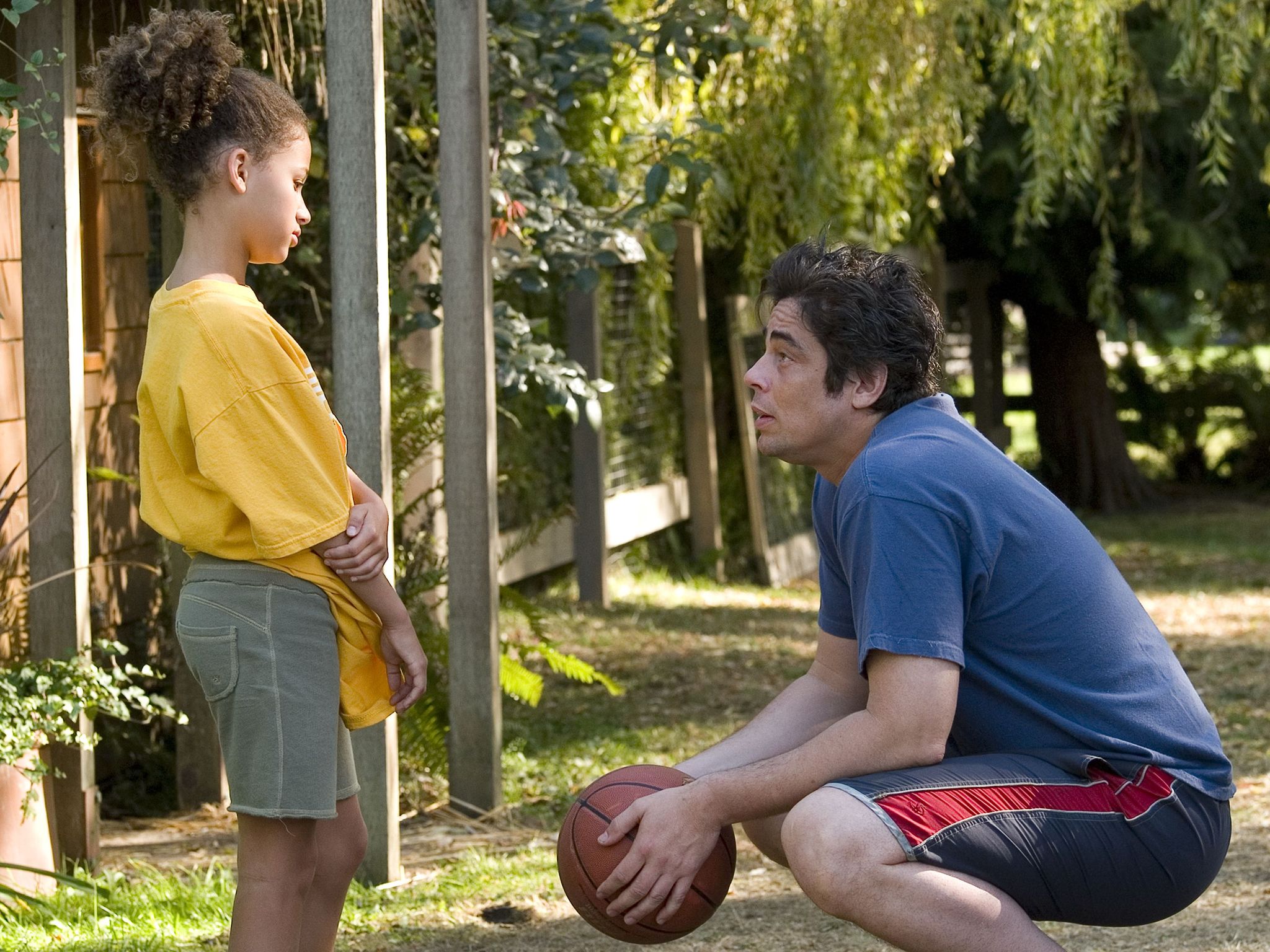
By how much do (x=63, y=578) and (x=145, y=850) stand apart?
1.07 m

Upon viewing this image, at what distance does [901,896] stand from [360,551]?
3.69 ft

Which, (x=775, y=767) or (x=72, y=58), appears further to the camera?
(x=72, y=58)

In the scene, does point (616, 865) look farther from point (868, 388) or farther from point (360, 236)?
point (360, 236)

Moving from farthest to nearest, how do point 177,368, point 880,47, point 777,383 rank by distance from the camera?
1. point 880,47
2. point 777,383
3. point 177,368

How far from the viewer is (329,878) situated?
2.95 m

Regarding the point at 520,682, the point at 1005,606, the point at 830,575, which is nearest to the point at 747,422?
the point at 520,682

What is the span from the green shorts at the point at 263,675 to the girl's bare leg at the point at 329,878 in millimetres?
224

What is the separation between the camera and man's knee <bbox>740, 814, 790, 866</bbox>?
9.87 feet

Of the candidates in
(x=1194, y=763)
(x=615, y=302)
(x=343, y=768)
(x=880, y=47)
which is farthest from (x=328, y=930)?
(x=615, y=302)

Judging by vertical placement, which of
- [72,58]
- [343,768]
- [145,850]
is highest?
[72,58]

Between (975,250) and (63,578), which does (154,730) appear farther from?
(975,250)

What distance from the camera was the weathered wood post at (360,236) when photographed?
371cm

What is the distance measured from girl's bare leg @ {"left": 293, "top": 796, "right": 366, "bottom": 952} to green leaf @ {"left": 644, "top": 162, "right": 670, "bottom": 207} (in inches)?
105

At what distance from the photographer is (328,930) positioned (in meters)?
2.97
